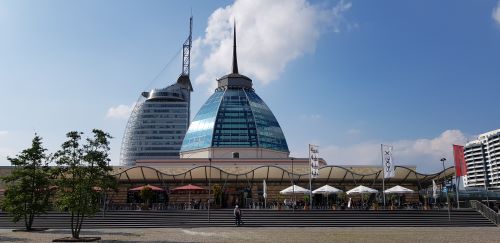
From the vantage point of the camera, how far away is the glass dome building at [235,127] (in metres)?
84.5

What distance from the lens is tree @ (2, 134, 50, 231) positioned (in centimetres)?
3391

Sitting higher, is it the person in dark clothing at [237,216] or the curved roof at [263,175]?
the curved roof at [263,175]

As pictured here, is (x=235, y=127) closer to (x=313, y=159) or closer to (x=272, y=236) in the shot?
(x=313, y=159)

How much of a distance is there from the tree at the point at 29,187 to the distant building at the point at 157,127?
474ft

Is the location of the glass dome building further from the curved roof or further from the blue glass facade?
the curved roof

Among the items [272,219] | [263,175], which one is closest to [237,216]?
[272,219]

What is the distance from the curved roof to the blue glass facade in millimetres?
22178

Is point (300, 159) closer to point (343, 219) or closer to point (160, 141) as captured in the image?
point (343, 219)

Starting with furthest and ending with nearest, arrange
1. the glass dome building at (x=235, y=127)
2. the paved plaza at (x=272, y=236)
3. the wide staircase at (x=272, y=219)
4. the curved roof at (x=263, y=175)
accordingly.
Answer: the glass dome building at (x=235, y=127), the curved roof at (x=263, y=175), the wide staircase at (x=272, y=219), the paved plaza at (x=272, y=236)

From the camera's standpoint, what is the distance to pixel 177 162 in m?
77.2

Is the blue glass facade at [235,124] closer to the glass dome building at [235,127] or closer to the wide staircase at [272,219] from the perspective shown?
the glass dome building at [235,127]

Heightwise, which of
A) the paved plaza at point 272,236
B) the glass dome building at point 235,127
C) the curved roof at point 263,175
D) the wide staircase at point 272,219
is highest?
the glass dome building at point 235,127

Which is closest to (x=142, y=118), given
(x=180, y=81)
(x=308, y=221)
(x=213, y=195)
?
(x=180, y=81)

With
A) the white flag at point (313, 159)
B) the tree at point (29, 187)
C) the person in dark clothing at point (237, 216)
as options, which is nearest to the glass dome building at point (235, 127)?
the white flag at point (313, 159)
